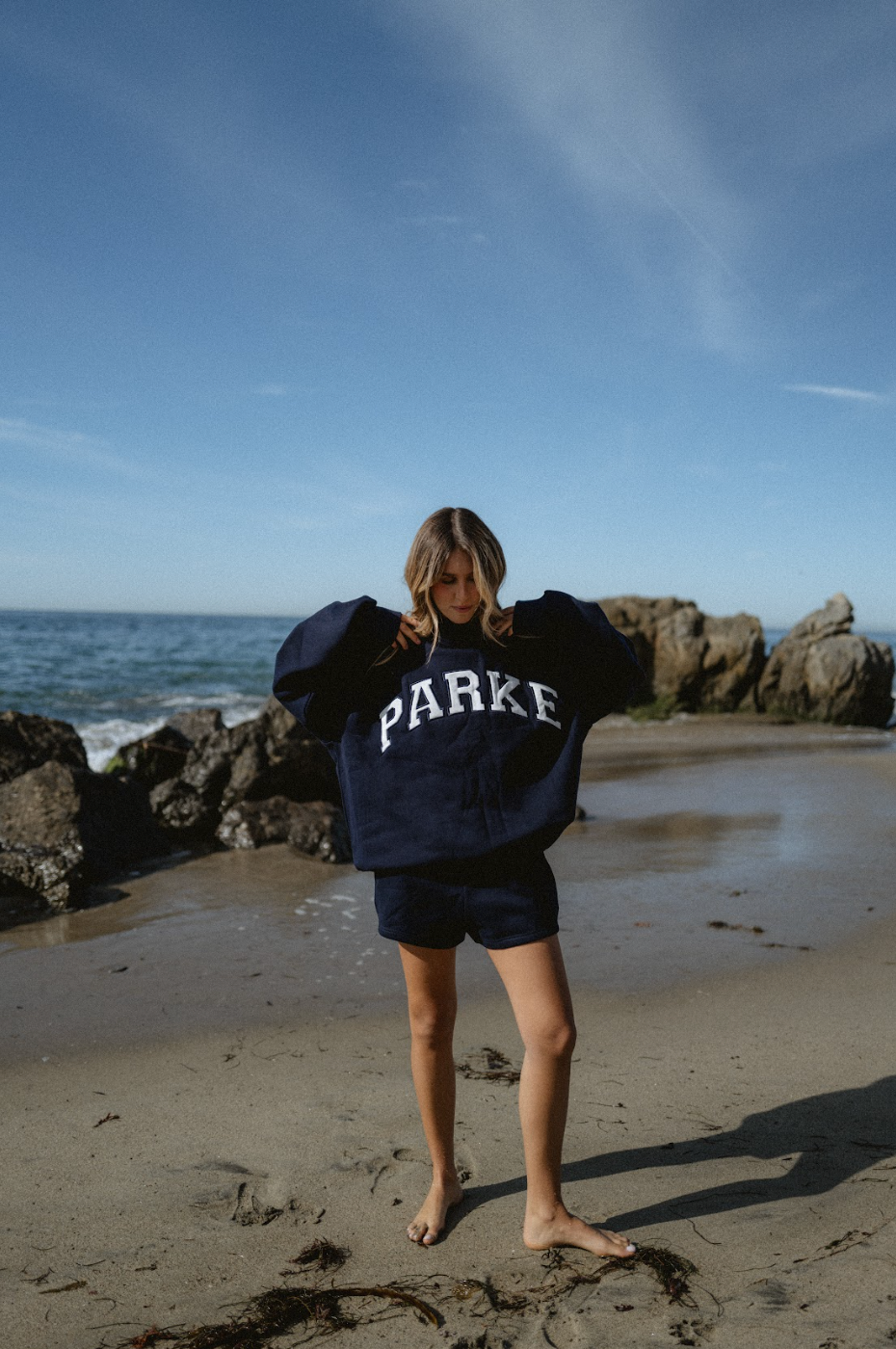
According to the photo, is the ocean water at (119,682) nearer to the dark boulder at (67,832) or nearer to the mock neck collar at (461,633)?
the dark boulder at (67,832)

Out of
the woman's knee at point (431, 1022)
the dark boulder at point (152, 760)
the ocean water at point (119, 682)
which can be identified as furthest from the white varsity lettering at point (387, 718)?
the ocean water at point (119, 682)

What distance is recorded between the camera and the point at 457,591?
2.84 m

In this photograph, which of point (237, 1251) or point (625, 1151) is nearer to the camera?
point (237, 1251)

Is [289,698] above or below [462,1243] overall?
above

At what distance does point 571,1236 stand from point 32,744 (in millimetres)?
7431

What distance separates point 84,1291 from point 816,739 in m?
15.6

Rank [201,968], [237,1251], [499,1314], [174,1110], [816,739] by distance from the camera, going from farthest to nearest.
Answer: [816,739], [201,968], [174,1110], [237,1251], [499,1314]

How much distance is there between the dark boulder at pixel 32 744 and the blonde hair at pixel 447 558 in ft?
20.7

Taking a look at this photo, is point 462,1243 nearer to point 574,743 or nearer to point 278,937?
point 574,743

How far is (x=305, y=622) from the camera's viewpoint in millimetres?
2943

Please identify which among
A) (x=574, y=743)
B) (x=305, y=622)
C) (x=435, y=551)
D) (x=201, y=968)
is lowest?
(x=201, y=968)

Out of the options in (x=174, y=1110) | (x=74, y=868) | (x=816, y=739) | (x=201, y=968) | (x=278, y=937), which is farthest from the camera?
(x=816, y=739)

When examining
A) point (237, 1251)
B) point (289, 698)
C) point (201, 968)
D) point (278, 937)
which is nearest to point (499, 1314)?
point (237, 1251)

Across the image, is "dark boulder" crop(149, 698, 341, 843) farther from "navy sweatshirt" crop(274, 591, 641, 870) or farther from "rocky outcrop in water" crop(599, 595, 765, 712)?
"rocky outcrop in water" crop(599, 595, 765, 712)
